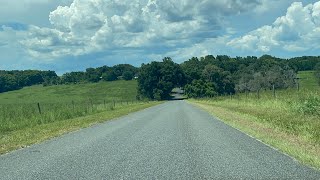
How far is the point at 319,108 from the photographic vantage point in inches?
879

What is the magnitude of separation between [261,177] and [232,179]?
1.91ft

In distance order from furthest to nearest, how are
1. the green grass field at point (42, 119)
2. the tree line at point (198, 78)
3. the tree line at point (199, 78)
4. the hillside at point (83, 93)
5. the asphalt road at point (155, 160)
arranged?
the tree line at point (199, 78) < the tree line at point (198, 78) < the hillside at point (83, 93) < the green grass field at point (42, 119) < the asphalt road at point (155, 160)

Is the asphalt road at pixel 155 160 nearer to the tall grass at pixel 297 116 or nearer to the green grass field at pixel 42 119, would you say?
the tall grass at pixel 297 116

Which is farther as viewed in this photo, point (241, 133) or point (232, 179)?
point (241, 133)

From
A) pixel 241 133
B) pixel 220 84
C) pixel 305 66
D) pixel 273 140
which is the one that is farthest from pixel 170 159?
pixel 305 66

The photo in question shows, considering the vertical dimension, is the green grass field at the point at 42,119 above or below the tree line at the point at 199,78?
above

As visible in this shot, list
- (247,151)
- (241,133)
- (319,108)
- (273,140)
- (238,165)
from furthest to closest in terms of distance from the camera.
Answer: (319,108)
(241,133)
(273,140)
(247,151)
(238,165)

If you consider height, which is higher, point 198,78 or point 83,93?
point 198,78

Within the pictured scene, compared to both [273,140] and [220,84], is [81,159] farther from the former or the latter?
[220,84]

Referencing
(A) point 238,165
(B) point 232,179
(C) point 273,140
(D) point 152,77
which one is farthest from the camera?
(D) point 152,77

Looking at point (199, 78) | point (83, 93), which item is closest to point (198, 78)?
point (199, 78)

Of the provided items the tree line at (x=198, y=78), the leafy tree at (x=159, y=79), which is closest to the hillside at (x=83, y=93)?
the leafy tree at (x=159, y=79)

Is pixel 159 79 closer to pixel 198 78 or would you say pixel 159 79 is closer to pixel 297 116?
pixel 198 78

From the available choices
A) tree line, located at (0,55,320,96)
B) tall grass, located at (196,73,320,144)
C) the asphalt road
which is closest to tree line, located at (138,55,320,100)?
tree line, located at (0,55,320,96)
